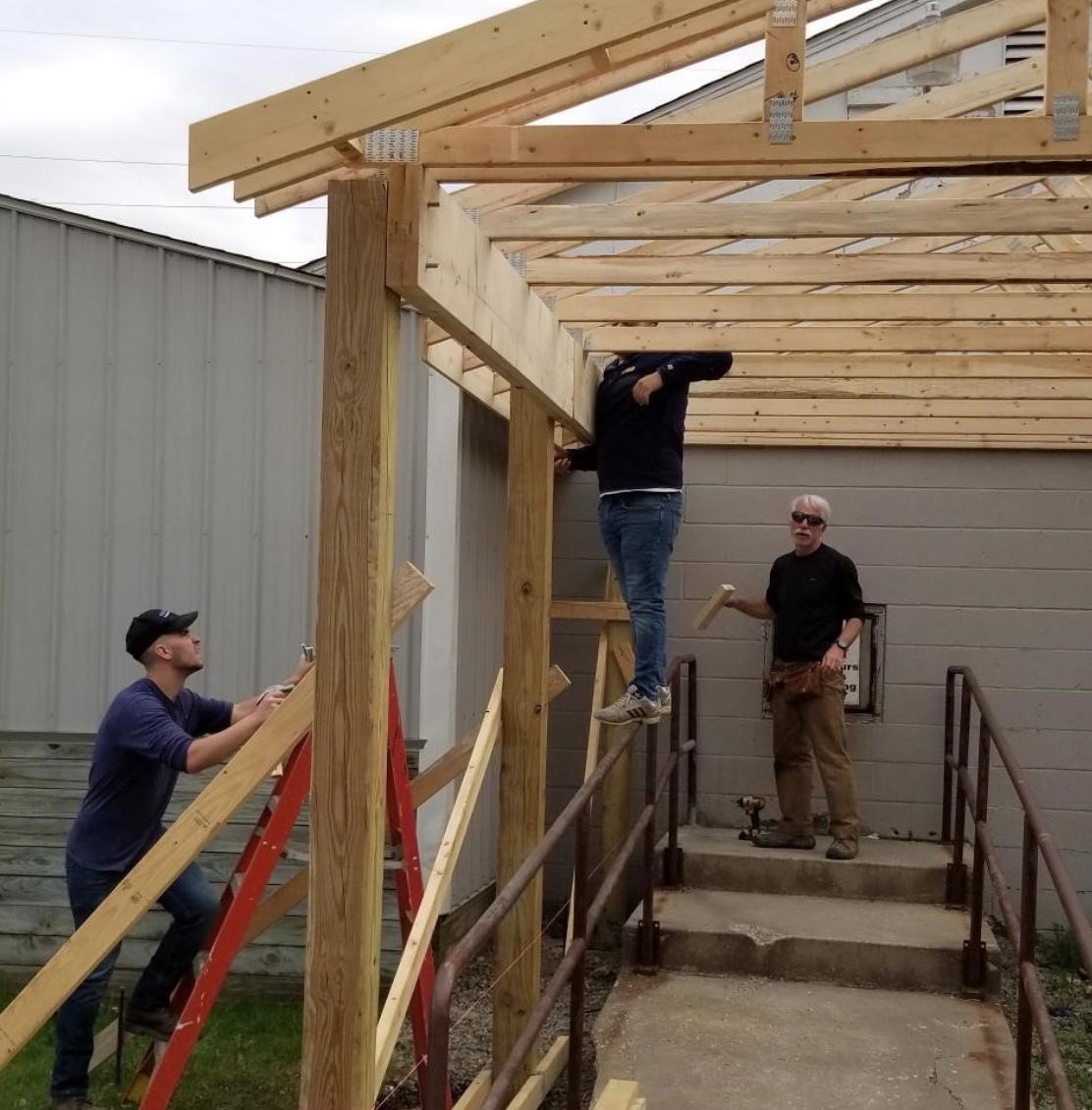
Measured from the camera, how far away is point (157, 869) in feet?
15.1

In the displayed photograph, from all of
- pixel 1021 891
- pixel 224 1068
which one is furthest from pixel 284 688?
pixel 1021 891

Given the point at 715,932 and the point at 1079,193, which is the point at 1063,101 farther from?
the point at 715,932

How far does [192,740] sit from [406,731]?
2305 millimetres

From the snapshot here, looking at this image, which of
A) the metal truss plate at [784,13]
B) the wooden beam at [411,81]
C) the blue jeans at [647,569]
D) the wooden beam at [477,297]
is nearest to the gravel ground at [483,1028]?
the blue jeans at [647,569]

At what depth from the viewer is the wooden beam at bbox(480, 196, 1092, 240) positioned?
181 inches

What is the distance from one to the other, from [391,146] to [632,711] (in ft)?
9.25

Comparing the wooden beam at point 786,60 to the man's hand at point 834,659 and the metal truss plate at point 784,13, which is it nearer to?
the metal truss plate at point 784,13

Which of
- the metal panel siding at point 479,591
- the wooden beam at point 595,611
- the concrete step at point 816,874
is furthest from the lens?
the wooden beam at point 595,611

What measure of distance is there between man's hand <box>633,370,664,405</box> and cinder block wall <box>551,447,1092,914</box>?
316cm

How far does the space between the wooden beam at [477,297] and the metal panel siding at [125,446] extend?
7.14ft

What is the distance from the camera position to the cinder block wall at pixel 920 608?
29.0 feet

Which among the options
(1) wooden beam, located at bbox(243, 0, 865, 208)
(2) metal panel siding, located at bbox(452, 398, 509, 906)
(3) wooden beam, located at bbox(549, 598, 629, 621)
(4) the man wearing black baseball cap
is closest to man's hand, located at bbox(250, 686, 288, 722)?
(4) the man wearing black baseball cap

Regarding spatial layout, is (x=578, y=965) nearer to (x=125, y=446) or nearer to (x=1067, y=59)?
(x=1067, y=59)

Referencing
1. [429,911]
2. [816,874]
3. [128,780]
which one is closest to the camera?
[429,911]
